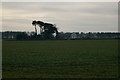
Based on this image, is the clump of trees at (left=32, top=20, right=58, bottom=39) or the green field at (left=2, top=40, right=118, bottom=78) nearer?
the green field at (left=2, top=40, right=118, bottom=78)

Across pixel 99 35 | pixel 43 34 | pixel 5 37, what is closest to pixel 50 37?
pixel 43 34

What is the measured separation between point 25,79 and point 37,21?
4234 inches

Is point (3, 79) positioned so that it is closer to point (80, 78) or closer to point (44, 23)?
point (80, 78)

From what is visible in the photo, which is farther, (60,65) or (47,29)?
(47,29)

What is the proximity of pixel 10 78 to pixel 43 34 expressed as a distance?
345ft

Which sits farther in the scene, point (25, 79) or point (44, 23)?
point (44, 23)

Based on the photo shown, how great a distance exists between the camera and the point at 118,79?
39.7 ft

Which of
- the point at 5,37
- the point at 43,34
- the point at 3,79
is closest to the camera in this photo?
the point at 3,79

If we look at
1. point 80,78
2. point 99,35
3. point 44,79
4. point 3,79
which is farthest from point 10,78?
point 99,35

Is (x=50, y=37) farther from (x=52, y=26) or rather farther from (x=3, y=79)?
(x=3, y=79)

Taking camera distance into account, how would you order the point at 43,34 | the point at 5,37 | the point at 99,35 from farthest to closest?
the point at 99,35 < the point at 5,37 < the point at 43,34

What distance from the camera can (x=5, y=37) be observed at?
5620 inches

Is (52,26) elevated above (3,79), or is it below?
above

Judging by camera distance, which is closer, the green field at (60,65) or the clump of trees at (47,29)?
the green field at (60,65)
